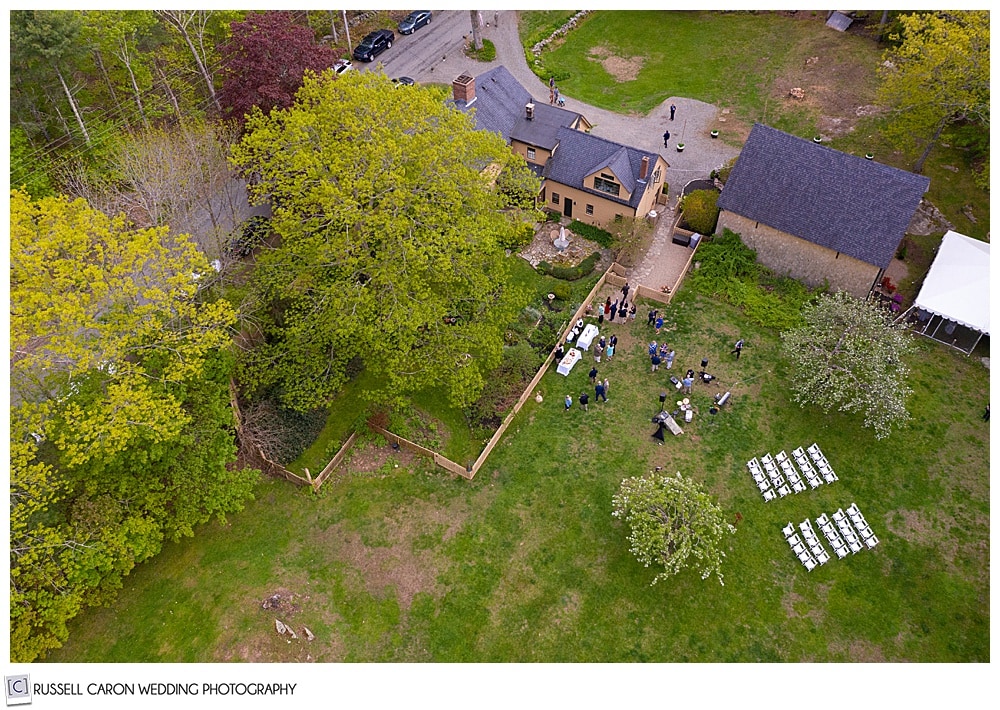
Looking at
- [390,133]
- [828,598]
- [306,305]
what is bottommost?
[828,598]

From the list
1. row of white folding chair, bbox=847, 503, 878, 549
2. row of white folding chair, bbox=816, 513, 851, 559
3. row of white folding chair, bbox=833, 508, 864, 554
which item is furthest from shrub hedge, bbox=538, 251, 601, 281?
row of white folding chair, bbox=847, 503, 878, 549

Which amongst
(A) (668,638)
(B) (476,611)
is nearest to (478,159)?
(B) (476,611)

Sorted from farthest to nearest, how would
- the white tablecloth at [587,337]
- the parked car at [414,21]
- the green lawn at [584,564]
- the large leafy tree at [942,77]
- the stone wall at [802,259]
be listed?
1. the parked car at [414,21]
2. the large leafy tree at [942,77]
3. the stone wall at [802,259]
4. the white tablecloth at [587,337]
5. the green lawn at [584,564]

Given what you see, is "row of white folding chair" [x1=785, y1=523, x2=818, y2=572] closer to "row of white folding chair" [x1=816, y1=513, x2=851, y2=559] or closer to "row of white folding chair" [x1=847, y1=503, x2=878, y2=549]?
"row of white folding chair" [x1=816, y1=513, x2=851, y2=559]

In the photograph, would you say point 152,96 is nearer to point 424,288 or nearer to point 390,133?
point 390,133

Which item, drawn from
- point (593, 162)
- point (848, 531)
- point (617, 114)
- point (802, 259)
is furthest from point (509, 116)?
point (848, 531)

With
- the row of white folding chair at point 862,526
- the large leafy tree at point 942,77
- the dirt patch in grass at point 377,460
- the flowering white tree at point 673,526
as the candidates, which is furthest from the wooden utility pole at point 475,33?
the row of white folding chair at point 862,526

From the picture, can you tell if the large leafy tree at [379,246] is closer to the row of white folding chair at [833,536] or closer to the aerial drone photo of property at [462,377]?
the aerial drone photo of property at [462,377]
